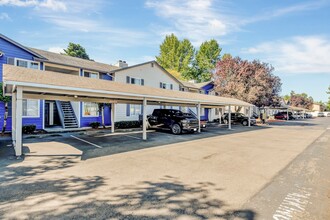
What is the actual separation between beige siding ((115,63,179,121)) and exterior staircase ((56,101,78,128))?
12.3 feet

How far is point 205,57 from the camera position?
1982 inches

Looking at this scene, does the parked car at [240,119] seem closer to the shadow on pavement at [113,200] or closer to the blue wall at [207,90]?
the blue wall at [207,90]

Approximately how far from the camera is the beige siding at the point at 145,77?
1859 cm

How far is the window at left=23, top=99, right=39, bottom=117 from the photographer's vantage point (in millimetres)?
13992

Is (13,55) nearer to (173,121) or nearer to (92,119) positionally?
(92,119)

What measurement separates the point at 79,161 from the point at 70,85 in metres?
3.52

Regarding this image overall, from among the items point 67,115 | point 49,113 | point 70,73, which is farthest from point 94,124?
point 70,73

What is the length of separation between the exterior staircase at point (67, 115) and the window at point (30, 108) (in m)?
1.98

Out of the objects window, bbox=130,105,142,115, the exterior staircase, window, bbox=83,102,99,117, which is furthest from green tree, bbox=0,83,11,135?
window, bbox=130,105,142,115

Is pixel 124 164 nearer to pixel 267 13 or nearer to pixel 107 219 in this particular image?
pixel 107 219

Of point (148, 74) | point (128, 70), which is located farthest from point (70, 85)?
point (148, 74)

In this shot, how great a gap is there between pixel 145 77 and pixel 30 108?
35.2ft

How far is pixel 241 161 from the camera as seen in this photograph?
7.45 meters

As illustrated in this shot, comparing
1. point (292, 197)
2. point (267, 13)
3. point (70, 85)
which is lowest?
point (292, 197)
